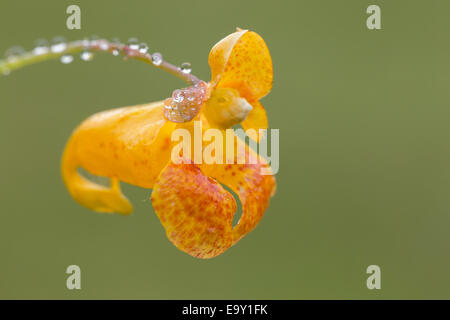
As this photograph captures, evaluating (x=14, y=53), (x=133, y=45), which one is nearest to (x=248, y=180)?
(x=133, y=45)

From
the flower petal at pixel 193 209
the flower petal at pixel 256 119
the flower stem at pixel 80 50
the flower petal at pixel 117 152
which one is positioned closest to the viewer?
the flower stem at pixel 80 50

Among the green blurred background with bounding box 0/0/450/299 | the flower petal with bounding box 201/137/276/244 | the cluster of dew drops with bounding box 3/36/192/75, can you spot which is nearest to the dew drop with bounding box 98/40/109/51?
the cluster of dew drops with bounding box 3/36/192/75

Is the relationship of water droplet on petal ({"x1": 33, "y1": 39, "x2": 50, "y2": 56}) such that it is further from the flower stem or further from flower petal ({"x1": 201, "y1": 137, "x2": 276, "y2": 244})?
flower petal ({"x1": 201, "y1": 137, "x2": 276, "y2": 244})

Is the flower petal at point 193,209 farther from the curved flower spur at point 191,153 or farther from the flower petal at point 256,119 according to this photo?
the flower petal at point 256,119

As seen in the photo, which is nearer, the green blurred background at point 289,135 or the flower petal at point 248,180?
the flower petal at point 248,180

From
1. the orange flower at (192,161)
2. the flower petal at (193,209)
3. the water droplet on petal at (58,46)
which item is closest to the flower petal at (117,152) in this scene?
the orange flower at (192,161)

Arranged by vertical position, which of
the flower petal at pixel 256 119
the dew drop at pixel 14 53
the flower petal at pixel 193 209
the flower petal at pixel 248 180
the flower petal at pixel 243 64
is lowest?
the flower petal at pixel 193 209
